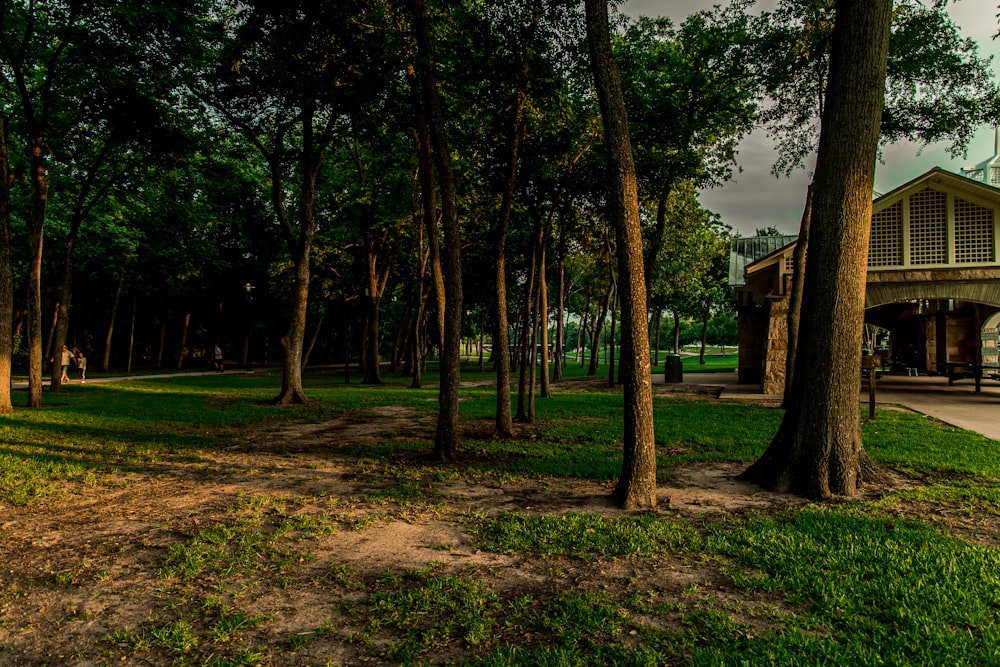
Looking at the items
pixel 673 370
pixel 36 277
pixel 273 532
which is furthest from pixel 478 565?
pixel 673 370

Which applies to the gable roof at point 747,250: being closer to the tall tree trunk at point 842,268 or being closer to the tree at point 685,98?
the tree at point 685,98

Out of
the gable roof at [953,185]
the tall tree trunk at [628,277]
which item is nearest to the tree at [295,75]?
the tall tree trunk at [628,277]

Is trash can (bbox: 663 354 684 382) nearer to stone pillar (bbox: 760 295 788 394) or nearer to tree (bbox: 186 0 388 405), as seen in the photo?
stone pillar (bbox: 760 295 788 394)

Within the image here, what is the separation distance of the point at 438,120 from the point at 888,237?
14450mm

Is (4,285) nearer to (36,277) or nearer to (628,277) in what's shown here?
(36,277)

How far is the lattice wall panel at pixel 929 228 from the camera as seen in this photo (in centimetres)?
1505

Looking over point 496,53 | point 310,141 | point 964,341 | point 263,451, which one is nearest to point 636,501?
point 263,451

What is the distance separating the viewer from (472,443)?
9.14 metres

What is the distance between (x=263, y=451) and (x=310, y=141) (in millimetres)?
10073

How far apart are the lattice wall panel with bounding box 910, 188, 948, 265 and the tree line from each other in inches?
107

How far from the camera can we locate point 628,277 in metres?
5.24

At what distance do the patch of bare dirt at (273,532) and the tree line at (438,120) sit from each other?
1450 mm

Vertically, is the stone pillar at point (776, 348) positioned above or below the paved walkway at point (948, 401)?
above

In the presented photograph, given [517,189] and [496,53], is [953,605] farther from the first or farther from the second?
[517,189]
